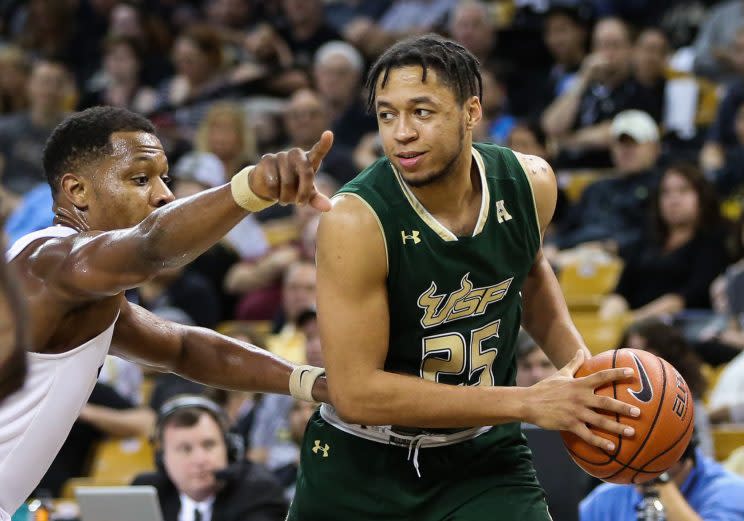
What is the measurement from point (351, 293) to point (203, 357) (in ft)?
2.75

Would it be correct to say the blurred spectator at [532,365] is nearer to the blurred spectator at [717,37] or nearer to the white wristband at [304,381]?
the white wristband at [304,381]

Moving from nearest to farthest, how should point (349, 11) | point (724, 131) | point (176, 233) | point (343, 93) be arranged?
point (176, 233) < point (724, 131) < point (343, 93) < point (349, 11)

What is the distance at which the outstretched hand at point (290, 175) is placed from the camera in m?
3.14

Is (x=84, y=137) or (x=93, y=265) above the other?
(x=84, y=137)

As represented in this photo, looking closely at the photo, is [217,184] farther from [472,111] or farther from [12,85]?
[472,111]

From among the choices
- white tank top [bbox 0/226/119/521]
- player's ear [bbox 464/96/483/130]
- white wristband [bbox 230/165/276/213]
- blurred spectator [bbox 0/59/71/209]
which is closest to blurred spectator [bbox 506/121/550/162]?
blurred spectator [bbox 0/59/71/209]

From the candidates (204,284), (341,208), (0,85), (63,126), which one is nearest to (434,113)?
(341,208)

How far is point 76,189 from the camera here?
3.86 m

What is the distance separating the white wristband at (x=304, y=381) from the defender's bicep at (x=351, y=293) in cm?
38

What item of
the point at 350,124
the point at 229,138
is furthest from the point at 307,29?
the point at 229,138

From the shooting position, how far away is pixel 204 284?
29.4ft

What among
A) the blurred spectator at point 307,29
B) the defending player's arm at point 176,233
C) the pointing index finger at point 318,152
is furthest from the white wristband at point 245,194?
the blurred spectator at point 307,29

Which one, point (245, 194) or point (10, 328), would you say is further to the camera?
point (245, 194)

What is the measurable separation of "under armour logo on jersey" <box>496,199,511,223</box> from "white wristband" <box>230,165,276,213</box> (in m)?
0.94
